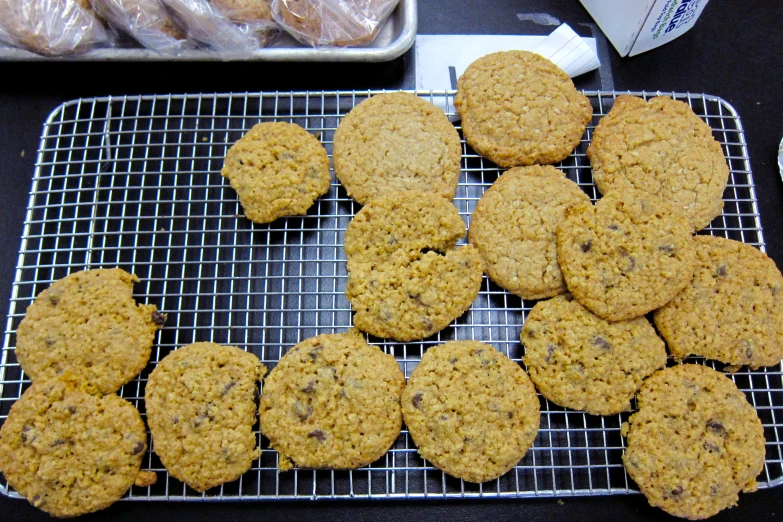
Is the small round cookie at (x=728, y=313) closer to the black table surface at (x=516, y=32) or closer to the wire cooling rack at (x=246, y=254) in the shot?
the wire cooling rack at (x=246, y=254)

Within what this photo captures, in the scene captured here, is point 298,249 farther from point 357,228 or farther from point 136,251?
point 136,251

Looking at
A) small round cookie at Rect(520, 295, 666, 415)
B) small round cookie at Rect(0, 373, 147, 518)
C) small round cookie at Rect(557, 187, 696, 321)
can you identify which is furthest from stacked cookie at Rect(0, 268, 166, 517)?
small round cookie at Rect(557, 187, 696, 321)

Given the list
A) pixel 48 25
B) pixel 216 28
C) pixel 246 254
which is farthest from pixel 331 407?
pixel 48 25

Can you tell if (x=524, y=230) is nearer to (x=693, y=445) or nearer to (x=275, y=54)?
(x=693, y=445)

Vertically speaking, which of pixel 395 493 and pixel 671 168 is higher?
pixel 671 168

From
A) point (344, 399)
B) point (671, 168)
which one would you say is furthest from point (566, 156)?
point (344, 399)

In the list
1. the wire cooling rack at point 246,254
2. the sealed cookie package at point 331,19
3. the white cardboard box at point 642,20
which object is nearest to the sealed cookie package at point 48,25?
the wire cooling rack at point 246,254

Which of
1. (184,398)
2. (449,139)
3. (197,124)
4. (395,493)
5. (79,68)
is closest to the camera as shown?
(184,398)
